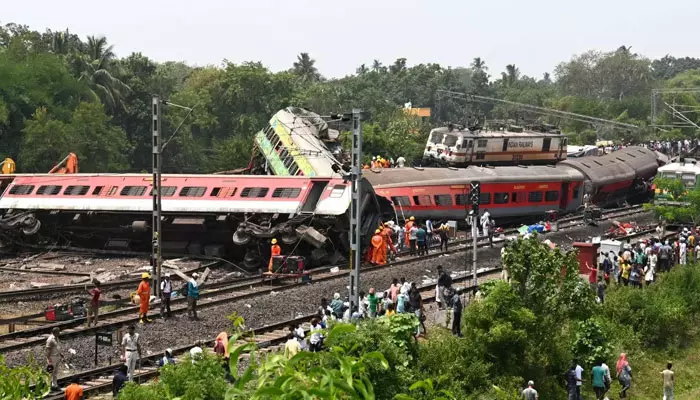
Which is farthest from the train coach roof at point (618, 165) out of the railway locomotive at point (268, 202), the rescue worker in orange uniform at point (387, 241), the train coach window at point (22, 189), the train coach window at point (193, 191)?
the train coach window at point (22, 189)

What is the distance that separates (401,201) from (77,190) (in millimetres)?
11826

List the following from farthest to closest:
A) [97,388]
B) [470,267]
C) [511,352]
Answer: [470,267], [511,352], [97,388]

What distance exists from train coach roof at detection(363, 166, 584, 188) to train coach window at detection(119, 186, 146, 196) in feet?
27.1

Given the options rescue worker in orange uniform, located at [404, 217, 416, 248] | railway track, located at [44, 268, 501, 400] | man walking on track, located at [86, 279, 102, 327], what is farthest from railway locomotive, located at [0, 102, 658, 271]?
man walking on track, located at [86, 279, 102, 327]

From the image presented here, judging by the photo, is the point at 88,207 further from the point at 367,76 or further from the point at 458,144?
the point at 367,76

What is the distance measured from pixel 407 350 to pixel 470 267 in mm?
13206

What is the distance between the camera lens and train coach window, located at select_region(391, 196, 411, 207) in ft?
125

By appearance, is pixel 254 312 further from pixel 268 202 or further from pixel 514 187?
pixel 514 187

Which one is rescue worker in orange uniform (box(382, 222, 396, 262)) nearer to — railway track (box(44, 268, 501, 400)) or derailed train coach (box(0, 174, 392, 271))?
derailed train coach (box(0, 174, 392, 271))

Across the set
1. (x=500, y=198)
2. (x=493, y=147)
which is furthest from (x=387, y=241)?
(x=493, y=147)

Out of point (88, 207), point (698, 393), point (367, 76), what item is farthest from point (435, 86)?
point (698, 393)

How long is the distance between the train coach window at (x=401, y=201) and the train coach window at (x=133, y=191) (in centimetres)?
890

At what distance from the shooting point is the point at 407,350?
66.2 feet

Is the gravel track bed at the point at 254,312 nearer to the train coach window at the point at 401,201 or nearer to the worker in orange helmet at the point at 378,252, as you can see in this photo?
the worker in orange helmet at the point at 378,252
